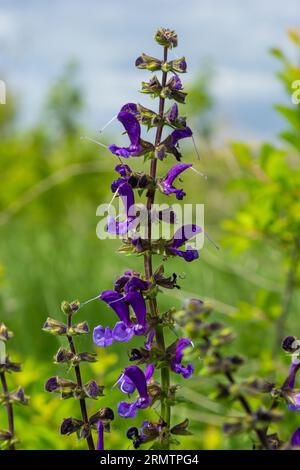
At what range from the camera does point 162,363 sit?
1188 mm

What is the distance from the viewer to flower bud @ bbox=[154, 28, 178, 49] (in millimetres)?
1213

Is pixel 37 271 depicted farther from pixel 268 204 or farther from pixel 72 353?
pixel 72 353

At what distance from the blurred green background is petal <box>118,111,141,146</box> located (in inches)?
15.8

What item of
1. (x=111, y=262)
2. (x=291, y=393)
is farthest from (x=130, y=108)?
(x=111, y=262)

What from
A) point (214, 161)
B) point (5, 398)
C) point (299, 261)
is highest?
point (214, 161)

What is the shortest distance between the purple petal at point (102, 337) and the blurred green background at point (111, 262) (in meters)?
0.16

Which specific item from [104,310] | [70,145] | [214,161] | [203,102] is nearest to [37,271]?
[104,310]

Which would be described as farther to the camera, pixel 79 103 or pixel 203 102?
pixel 203 102

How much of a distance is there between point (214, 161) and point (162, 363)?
16.3ft

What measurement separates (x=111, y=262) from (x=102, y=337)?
3803 millimetres

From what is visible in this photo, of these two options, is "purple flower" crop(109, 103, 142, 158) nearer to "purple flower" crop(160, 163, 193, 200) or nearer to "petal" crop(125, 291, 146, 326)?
"purple flower" crop(160, 163, 193, 200)

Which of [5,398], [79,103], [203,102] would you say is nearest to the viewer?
[5,398]

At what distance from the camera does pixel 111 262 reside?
5.02 meters

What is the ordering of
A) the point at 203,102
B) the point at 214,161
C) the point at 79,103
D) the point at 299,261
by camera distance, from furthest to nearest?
1. the point at 203,102
2. the point at 79,103
3. the point at 214,161
4. the point at 299,261
